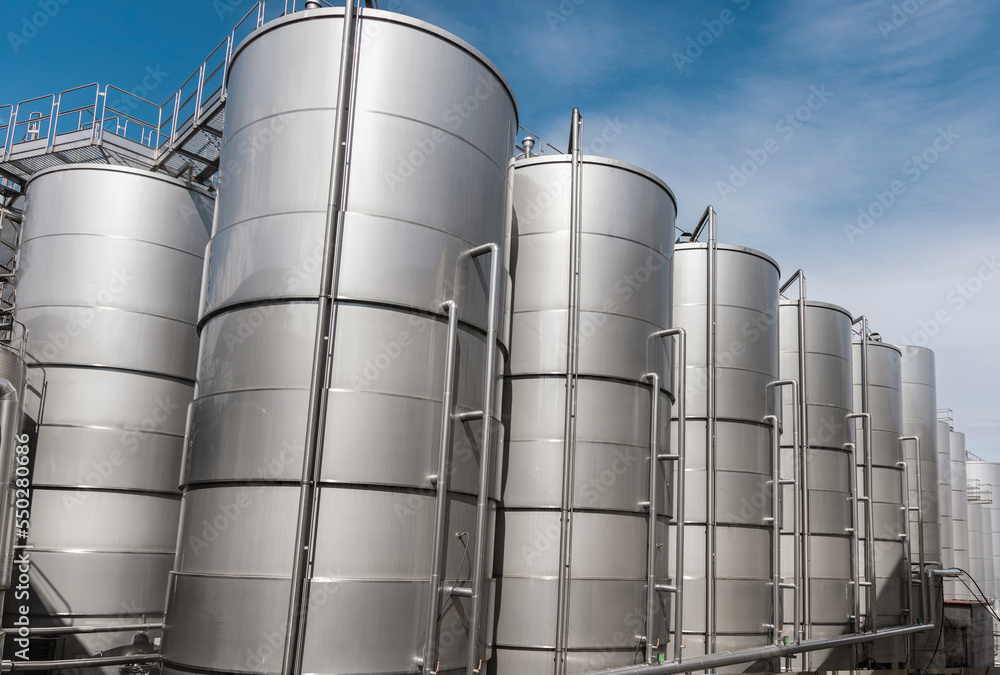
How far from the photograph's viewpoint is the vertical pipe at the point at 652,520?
13.2 meters

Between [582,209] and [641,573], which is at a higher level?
[582,209]

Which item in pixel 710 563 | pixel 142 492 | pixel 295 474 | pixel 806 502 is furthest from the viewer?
pixel 806 502

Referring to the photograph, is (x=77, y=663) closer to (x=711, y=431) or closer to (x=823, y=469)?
(x=711, y=431)

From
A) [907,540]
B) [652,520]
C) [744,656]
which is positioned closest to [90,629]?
[652,520]

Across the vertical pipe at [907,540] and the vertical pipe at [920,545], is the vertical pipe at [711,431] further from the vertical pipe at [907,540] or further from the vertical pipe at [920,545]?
the vertical pipe at [920,545]

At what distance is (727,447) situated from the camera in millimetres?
17516

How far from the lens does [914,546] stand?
28.4 m

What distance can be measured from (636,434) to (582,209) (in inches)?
144

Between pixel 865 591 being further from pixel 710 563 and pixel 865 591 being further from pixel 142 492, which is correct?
pixel 142 492

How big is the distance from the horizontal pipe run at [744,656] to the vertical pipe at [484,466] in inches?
107

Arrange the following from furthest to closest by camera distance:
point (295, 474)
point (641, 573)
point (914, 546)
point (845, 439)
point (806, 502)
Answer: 1. point (914, 546)
2. point (845, 439)
3. point (806, 502)
4. point (641, 573)
5. point (295, 474)

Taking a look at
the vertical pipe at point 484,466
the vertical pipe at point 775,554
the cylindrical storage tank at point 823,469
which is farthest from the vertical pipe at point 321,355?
the cylindrical storage tank at point 823,469

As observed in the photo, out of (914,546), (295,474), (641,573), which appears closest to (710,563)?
(641,573)

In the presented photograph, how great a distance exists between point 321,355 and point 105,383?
672cm
